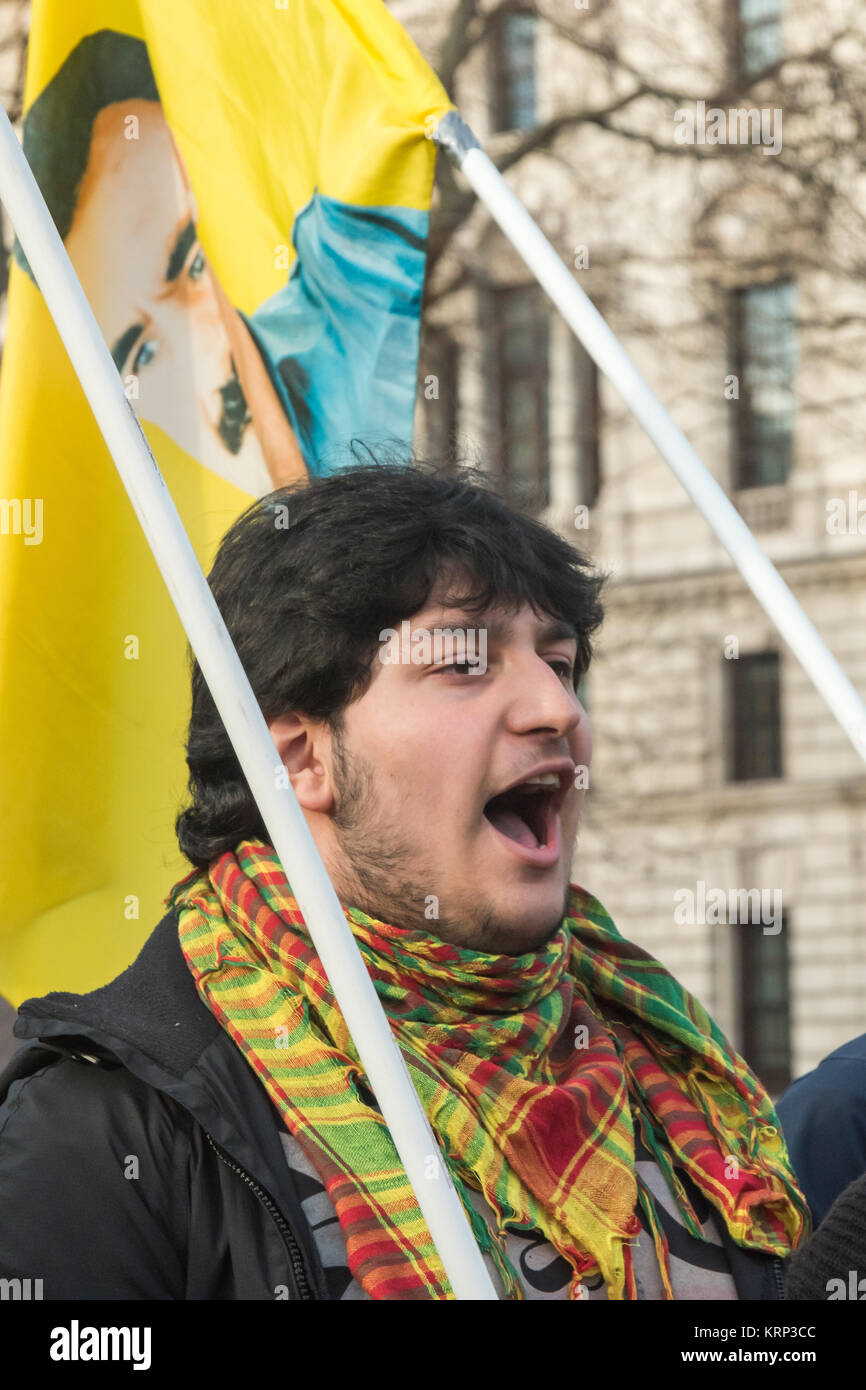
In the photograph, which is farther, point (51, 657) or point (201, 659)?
point (51, 657)

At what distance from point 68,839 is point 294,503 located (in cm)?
74

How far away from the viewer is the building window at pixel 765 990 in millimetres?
21359

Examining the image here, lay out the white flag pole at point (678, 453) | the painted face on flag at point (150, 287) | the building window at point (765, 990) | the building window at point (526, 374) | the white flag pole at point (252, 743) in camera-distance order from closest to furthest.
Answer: the white flag pole at point (252, 743)
the white flag pole at point (678, 453)
the painted face on flag at point (150, 287)
the building window at point (526, 374)
the building window at point (765, 990)

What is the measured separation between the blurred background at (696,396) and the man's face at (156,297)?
5734 millimetres

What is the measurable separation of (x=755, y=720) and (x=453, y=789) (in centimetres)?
1977

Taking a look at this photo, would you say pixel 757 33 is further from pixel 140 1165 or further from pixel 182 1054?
pixel 140 1165

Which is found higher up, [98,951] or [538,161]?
[538,161]

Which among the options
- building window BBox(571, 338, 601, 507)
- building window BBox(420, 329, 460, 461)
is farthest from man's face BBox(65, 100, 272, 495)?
building window BBox(571, 338, 601, 507)

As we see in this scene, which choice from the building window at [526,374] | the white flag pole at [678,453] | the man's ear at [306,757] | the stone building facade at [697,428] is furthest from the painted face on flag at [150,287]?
the building window at [526,374]

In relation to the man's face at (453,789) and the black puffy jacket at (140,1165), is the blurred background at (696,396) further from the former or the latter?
the black puffy jacket at (140,1165)

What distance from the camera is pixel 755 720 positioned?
21.8m
